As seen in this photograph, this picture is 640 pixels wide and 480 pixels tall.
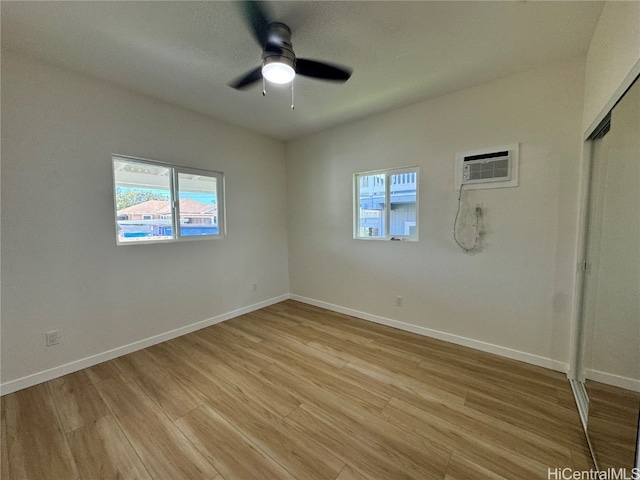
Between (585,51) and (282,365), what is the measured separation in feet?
11.8

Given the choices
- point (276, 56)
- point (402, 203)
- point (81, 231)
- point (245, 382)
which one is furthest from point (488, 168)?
point (81, 231)

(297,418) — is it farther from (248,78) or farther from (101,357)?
(248,78)

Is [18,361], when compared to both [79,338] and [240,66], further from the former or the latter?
[240,66]

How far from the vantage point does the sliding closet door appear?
1.08m

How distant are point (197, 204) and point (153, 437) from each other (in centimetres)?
235

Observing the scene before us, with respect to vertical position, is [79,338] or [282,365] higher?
[79,338]

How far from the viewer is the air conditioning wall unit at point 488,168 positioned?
2.24m

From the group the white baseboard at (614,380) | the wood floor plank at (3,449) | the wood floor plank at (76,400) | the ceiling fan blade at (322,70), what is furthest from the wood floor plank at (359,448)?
the ceiling fan blade at (322,70)

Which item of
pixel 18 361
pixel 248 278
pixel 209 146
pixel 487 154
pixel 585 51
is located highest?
pixel 585 51

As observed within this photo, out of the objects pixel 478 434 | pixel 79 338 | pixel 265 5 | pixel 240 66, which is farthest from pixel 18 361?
pixel 478 434

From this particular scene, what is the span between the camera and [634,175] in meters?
1.17

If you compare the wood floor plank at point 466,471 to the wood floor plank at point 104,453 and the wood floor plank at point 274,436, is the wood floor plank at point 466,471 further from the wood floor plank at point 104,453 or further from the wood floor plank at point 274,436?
the wood floor plank at point 104,453

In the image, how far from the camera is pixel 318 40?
5.87 ft

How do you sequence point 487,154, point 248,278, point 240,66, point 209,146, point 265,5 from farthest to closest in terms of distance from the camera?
point 248,278 → point 209,146 → point 487,154 → point 240,66 → point 265,5
